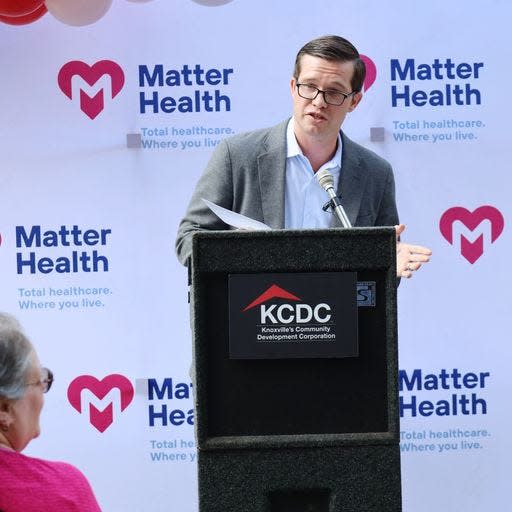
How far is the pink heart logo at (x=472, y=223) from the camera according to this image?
4121 mm

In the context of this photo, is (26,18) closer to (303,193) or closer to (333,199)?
(303,193)

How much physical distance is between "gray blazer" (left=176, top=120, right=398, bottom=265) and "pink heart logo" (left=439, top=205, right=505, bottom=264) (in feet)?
4.46

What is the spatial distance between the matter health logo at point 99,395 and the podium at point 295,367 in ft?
7.05

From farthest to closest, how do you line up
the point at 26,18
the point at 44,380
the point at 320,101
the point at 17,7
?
the point at 26,18
the point at 17,7
the point at 320,101
the point at 44,380

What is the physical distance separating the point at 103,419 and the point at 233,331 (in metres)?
2.29

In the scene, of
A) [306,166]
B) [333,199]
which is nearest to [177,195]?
[306,166]

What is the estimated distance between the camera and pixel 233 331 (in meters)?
1.97

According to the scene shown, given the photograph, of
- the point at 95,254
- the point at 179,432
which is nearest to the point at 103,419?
the point at 179,432

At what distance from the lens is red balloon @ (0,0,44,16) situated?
3598 mm

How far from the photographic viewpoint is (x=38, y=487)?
63.7 inches

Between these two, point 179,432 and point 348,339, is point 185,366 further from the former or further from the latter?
point 348,339

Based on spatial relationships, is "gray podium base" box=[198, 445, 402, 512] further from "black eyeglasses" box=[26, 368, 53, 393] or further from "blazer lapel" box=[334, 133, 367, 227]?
"blazer lapel" box=[334, 133, 367, 227]

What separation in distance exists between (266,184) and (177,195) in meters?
1.47

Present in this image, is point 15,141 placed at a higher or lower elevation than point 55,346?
higher
